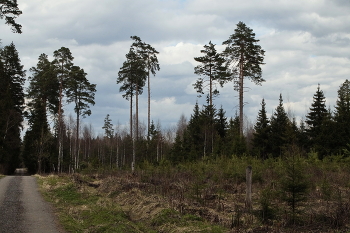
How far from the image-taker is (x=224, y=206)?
10969 millimetres

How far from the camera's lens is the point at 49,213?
36.7ft

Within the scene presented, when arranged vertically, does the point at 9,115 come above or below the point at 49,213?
above

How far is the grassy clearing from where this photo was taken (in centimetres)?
860

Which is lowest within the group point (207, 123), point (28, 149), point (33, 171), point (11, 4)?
point (33, 171)

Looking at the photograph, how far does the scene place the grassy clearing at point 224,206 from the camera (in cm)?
860

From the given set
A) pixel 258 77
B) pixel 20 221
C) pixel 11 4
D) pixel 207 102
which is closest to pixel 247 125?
pixel 207 102

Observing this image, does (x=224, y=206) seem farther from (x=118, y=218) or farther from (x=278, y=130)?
(x=278, y=130)

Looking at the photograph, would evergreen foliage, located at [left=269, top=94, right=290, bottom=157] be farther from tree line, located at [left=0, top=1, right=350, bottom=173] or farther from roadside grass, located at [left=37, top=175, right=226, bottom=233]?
roadside grass, located at [left=37, top=175, right=226, bottom=233]

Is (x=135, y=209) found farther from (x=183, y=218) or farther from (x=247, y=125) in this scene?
(x=247, y=125)

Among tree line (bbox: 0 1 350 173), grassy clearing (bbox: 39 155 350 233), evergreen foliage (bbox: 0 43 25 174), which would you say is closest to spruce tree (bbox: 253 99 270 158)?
tree line (bbox: 0 1 350 173)

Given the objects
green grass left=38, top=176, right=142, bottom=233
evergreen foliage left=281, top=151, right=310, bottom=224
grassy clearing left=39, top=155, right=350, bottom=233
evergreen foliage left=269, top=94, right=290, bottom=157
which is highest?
evergreen foliage left=269, top=94, right=290, bottom=157

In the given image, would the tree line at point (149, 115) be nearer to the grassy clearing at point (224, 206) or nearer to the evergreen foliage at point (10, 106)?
the evergreen foliage at point (10, 106)

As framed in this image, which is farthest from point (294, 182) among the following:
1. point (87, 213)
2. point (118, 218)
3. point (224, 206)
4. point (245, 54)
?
point (245, 54)

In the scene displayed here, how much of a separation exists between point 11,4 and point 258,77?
2230 cm
